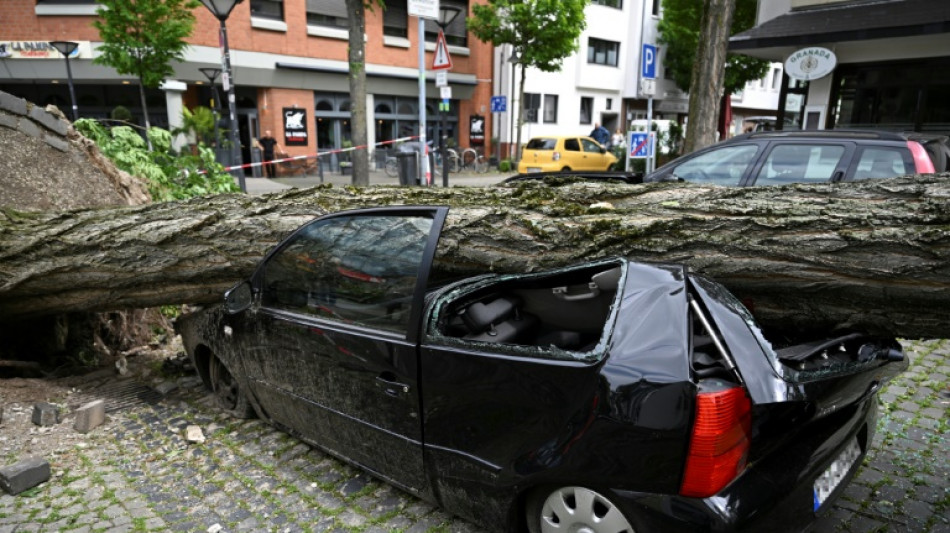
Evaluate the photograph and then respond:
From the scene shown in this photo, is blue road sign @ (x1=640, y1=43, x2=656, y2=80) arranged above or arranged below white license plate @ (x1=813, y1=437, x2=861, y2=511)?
above

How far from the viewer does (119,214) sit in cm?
452

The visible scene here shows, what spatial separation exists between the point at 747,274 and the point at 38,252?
469 centimetres

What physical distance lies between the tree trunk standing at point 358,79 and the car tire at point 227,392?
9.19 meters

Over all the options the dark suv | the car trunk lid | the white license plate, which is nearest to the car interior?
the car trunk lid

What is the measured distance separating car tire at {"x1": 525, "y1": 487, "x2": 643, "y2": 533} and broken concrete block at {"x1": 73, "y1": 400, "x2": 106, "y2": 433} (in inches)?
123

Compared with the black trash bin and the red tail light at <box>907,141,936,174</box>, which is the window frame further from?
the black trash bin

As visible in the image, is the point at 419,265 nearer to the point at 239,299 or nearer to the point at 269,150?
the point at 239,299

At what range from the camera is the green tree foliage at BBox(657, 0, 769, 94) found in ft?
91.5

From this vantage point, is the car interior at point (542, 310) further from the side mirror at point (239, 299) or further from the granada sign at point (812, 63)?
the granada sign at point (812, 63)

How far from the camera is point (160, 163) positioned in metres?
7.72

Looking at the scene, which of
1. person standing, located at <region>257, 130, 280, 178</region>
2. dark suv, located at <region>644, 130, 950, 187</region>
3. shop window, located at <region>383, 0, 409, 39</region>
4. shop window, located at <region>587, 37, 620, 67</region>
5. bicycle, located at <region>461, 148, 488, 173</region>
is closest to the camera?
dark suv, located at <region>644, 130, 950, 187</region>

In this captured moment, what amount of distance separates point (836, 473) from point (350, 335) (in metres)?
2.04

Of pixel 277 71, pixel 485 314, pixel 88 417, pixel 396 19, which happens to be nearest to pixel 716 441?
pixel 485 314

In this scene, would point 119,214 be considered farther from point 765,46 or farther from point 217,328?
point 765,46
